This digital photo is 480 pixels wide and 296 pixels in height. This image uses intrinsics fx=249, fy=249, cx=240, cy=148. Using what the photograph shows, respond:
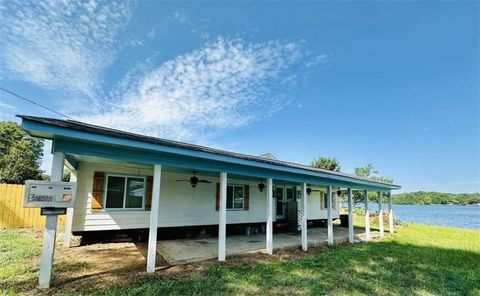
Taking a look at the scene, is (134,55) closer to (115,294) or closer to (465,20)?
(115,294)

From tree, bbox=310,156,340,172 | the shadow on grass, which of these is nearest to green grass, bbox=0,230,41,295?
the shadow on grass

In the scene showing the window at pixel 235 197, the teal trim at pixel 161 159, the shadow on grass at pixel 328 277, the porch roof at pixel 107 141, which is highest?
the porch roof at pixel 107 141

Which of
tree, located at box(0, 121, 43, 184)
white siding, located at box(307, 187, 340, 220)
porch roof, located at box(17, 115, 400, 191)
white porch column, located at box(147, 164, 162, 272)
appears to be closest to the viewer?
porch roof, located at box(17, 115, 400, 191)

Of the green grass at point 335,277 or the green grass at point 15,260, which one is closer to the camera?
the green grass at point 15,260

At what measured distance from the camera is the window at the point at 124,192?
8.08 m

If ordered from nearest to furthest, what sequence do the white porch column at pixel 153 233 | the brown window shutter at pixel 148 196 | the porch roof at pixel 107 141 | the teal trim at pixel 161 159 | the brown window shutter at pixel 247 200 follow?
the porch roof at pixel 107 141, the teal trim at pixel 161 159, the white porch column at pixel 153 233, the brown window shutter at pixel 148 196, the brown window shutter at pixel 247 200

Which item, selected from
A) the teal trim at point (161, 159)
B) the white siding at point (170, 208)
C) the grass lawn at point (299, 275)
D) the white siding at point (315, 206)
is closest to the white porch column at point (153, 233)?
the grass lawn at point (299, 275)

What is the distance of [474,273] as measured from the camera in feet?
21.2

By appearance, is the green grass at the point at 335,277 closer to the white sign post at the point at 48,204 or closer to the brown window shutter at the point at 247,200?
the white sign post at the point at 48,204

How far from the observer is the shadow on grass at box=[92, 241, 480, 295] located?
15.1 ft

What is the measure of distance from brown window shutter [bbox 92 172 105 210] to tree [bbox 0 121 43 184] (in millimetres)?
23445

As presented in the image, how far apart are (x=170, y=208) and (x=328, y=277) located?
5698mm

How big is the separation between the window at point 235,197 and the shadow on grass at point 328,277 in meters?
3.94

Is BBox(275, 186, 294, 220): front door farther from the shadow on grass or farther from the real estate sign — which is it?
the real estate sign
